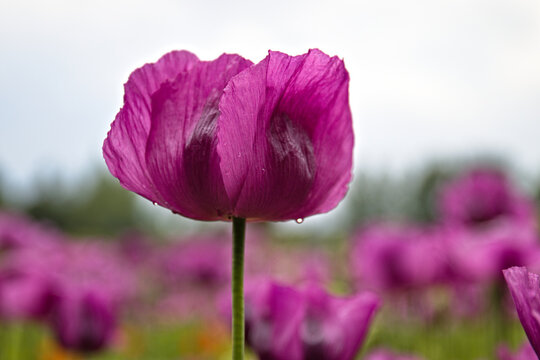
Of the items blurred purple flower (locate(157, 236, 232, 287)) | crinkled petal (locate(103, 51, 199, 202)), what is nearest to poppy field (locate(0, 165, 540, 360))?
crinkled petal (locate(103, 51, 199, 202))

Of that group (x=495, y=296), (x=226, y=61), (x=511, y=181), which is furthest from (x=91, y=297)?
(x=511, y=181)

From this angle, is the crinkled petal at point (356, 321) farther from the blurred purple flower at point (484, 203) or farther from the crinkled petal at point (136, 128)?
the blurred purple flower at point (484, 203)

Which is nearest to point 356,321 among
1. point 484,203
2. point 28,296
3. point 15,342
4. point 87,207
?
point 28,296

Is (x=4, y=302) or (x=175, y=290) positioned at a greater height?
(x=4, y=302)

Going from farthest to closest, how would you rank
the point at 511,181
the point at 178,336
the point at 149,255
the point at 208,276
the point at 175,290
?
the point at 149,255 < the point at 175,290 < the point at 178,336 < the point at 208,276 < the point at 511,181

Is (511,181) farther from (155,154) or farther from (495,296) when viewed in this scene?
(155,154)

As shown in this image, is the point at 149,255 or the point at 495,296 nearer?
the point at 495,296

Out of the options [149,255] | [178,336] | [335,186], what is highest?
[335,186]
